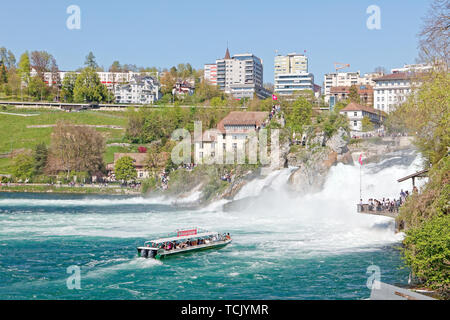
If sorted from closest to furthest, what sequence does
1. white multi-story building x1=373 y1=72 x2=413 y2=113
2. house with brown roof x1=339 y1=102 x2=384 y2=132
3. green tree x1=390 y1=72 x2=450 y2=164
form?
green tree x1=390 y1=72 x2=450 y2=164 < house with brown roof x1=339 y1=102 x2=384 y2=132 < white multi-story building x1=373 y1=72 x2=413 y2=113

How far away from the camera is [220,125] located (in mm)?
88938

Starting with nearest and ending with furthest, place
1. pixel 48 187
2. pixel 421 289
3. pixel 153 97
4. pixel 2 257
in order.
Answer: pixel 421 289 < pixel 2 257 < pixel 48 187 < pixel 153 97

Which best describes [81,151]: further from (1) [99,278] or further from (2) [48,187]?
(1) [99,278]

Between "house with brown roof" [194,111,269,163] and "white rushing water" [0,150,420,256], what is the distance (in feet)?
60.7

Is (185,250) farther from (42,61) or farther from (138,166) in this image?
(42,61)

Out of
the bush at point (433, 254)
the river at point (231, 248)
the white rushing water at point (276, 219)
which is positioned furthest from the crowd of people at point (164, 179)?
the bush at point (433, 254)

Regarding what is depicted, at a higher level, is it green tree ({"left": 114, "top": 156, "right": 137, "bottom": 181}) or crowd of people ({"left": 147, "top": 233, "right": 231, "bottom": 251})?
green tree ({"left": 114, "top": 156, "right": 137, "bottom": 181})

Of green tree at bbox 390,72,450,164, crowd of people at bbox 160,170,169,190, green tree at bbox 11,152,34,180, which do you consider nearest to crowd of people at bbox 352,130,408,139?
crowd of people at bbox 160,170,169,190

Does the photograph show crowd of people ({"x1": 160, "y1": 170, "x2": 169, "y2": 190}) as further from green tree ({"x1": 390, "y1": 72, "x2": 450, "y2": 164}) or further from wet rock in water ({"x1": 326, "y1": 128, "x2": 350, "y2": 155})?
green tree ({"x1": 390, "y1": 72, "x2": 450, "y2": 164})

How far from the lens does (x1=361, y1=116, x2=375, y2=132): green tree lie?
8819 cm

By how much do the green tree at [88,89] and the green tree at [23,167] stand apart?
60.4 metres

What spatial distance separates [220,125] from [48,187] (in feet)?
111

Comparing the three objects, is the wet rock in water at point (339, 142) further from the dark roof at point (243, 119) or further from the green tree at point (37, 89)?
the green tree at point (37, 89)
